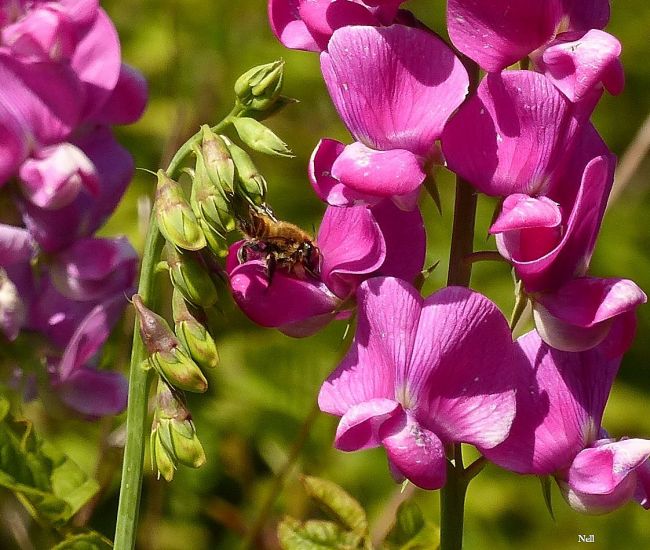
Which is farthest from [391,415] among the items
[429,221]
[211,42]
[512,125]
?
[211,42]

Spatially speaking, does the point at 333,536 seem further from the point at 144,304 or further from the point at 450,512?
the point at 144,304

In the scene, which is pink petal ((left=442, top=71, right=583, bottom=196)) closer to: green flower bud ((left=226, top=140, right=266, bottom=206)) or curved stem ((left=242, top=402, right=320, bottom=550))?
green flower bud ((left=226, top=140, right=266, bottom=206))

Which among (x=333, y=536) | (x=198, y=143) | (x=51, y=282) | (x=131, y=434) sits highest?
(x=198, y=143)

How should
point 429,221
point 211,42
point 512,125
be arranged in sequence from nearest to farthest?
point 512,125 < point 429,221 < point 211,42

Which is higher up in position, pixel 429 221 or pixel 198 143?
pixel 198 143

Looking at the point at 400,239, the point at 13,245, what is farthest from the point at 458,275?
the point at 13,245

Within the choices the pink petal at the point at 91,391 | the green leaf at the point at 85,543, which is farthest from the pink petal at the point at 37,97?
the green leaf at the point at 85,543

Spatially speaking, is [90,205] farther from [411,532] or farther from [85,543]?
[411,532]

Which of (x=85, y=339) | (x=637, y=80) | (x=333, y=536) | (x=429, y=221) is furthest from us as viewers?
(x=637, y=80)
